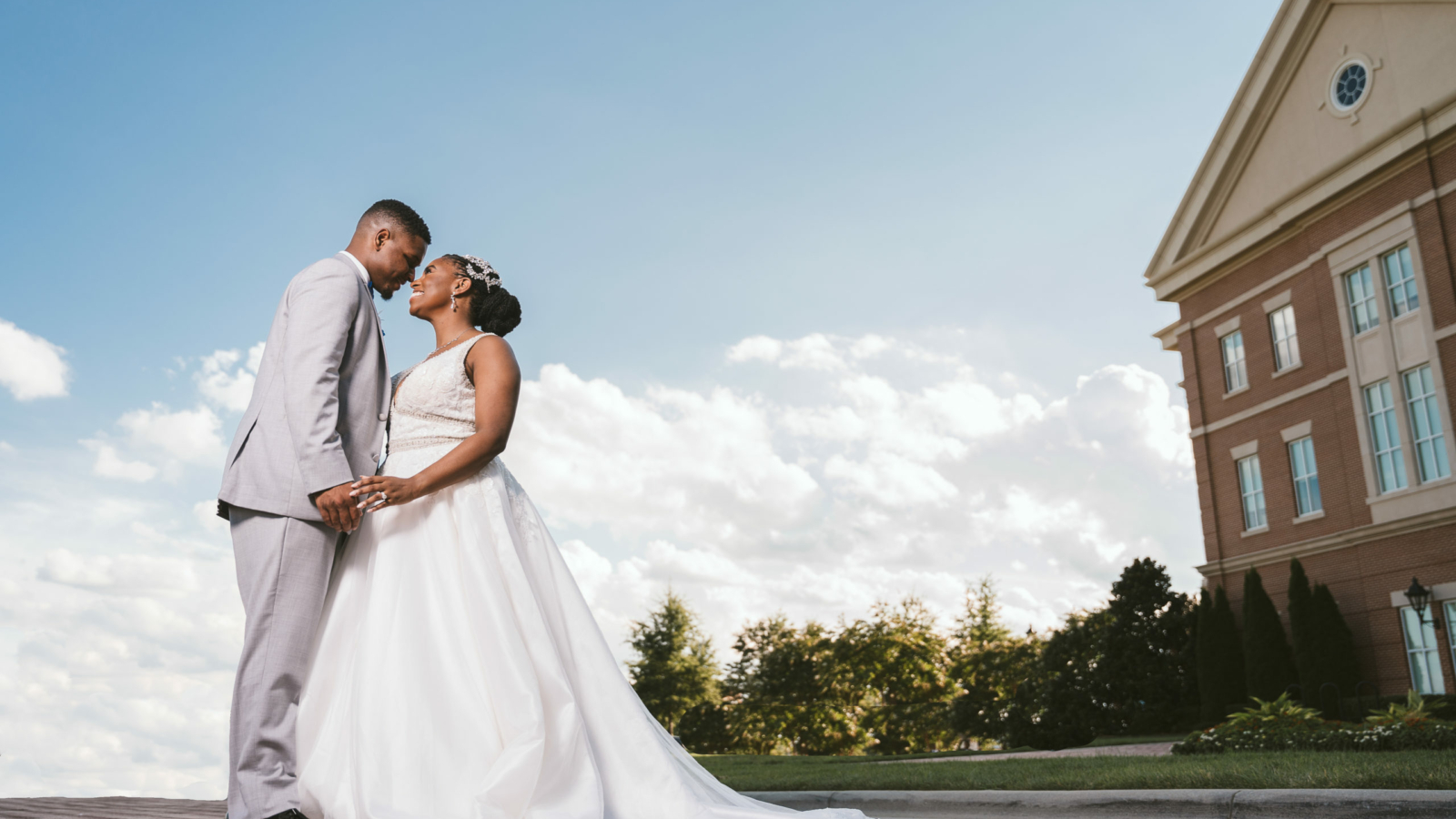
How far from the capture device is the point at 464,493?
421cm

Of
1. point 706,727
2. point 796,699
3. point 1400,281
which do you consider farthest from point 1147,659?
point 706,727

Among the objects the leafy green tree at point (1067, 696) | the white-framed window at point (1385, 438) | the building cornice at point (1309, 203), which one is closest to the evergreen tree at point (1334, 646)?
the white-framed window at point (1385, 438)

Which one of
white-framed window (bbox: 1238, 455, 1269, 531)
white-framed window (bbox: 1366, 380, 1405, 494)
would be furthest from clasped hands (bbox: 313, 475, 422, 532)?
white-framed window (bbox: 1238, 455, 1269, 531)

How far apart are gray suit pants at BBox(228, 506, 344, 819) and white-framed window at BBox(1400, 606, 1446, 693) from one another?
22.2 meters

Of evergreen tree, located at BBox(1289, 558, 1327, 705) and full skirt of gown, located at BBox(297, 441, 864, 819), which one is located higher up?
evergreen tree, located at BBox(1289, 558, 1327, 705)

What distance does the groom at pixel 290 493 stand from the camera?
3.51m

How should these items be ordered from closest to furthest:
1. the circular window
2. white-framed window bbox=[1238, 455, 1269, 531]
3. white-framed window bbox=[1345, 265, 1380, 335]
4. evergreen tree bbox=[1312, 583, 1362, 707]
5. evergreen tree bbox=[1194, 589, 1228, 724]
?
1. evergreen tree bbox=[1312, 583, 1362, 707]
2. evergreen tree bbox=[1194, 589, 1228, 724]
3. white-framed window bbox=[1345, 265, 1380, 335]
4. the circular window
5. white-framed window bbox=[1238, 455, 1269, 531]

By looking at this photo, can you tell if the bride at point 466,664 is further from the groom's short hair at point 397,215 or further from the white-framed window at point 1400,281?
the white-framed window at point 1400,281

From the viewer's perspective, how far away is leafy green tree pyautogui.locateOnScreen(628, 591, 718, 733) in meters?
38.4

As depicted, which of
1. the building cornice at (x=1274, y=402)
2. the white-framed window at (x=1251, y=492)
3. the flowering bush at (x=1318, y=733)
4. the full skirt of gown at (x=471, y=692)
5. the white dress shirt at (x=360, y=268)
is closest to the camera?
the full skirt of gown at (x=471, y=692)

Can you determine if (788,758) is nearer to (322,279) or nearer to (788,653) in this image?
(322,279)

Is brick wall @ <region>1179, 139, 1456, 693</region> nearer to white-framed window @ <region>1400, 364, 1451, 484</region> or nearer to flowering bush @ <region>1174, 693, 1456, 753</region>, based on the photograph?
white-framed window @ <region>1400, 364, 1451, 484</region>

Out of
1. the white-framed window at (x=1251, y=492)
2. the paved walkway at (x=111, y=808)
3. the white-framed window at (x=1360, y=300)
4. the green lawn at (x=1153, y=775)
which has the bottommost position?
the paved walkway at (x=111, y=808)

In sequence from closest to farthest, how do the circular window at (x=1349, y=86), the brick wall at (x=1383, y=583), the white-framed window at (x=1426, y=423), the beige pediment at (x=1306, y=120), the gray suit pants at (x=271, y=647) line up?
the gray suit pants at (x=271, y=647) → the brick wall at (x=1383, y=583) → the white-framed window at (x=1426, y=423) → the beige pediment at (x=1306, y=120) → the circular window at (x=1349, y=86)
